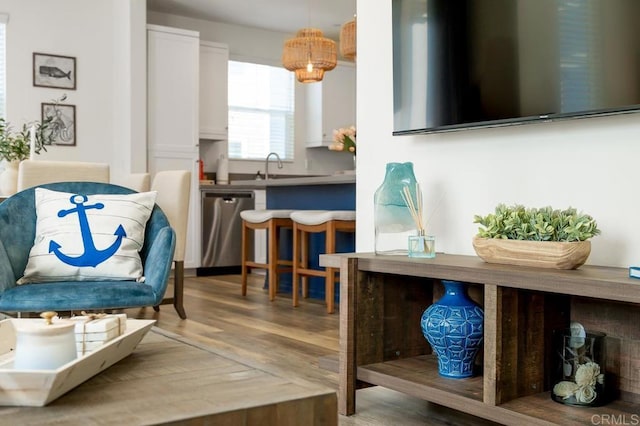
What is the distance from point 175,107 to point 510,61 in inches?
195

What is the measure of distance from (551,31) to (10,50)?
17.7 feet

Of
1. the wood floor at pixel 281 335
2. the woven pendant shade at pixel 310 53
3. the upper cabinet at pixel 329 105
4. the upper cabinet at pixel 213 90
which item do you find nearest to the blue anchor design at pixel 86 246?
the wood floor at pixel 281 335

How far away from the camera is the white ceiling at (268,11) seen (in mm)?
7102

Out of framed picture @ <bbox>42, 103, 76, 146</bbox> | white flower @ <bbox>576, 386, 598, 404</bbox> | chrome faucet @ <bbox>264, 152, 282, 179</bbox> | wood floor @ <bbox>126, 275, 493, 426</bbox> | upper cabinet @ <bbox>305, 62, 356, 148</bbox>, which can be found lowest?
wood floor @ <bbox>126, 275, 493, 426</bbox>

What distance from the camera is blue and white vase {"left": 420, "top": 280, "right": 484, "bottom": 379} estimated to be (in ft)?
7.29

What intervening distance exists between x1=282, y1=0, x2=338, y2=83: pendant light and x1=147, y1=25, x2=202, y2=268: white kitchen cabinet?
1.10 m

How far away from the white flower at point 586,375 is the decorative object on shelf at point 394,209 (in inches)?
30.1

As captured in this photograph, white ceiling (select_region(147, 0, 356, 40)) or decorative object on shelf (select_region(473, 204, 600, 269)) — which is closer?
decorative object on shelf (select_region(473, 204, 600, 269))

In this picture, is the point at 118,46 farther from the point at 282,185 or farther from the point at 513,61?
the point at 513,61

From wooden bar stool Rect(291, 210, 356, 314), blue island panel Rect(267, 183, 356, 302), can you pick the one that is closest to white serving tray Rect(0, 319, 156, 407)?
wooden bar stool Rect(291, 210, 356, 314)

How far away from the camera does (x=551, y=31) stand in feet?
7.21

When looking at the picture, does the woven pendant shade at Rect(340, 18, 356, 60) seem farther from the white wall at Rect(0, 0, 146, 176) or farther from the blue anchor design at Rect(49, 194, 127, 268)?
the blue anchor design at Rect(49, 194, 127, 268)

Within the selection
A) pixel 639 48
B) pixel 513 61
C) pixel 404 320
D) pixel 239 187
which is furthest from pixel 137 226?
pixel 239 187

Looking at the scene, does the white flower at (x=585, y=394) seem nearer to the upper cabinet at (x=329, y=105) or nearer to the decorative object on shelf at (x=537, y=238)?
the decorative object on shelf at (x=537, y=238)
